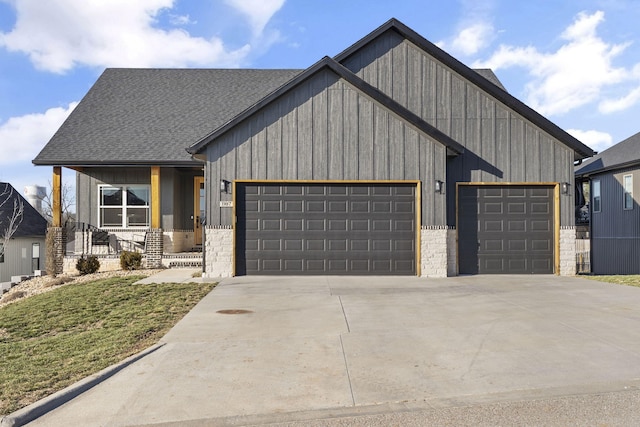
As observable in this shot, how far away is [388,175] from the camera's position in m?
13.5

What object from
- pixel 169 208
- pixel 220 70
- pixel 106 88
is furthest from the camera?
pixel 220 70

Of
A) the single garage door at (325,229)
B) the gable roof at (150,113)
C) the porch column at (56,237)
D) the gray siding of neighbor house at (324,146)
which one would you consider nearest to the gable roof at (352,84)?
the gray siding of neighbor house at (324,146)

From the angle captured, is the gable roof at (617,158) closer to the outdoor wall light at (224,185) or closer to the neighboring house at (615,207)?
the neighboring house at (615,207)

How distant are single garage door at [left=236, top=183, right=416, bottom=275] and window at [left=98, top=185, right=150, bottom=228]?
7.22 metres

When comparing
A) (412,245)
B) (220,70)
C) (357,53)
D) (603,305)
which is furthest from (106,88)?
(603,305)

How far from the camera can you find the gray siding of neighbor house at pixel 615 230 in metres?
22.0

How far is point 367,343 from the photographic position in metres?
6.40

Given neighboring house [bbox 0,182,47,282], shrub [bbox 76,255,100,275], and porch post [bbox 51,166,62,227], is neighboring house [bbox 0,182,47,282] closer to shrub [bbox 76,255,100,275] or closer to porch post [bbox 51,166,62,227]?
porch post [bbox 51,166,62,227]

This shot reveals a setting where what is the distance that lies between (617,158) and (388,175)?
1703 centimetres

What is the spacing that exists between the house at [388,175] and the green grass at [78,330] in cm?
296

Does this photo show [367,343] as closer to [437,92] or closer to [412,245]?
[412,245]

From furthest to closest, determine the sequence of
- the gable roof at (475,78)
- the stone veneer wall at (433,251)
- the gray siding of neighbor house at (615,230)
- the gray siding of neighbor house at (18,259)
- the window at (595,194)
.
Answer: the gray siding of neighbor house at (18,259) → the window at (595,194) → the gray siding of neighbor house at (615,230) → the gable roof at (475,78) → the stone veneer wall at (433,251)

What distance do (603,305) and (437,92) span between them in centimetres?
832

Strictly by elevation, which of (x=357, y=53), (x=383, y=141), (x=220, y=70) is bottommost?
(x=383, y=141)
